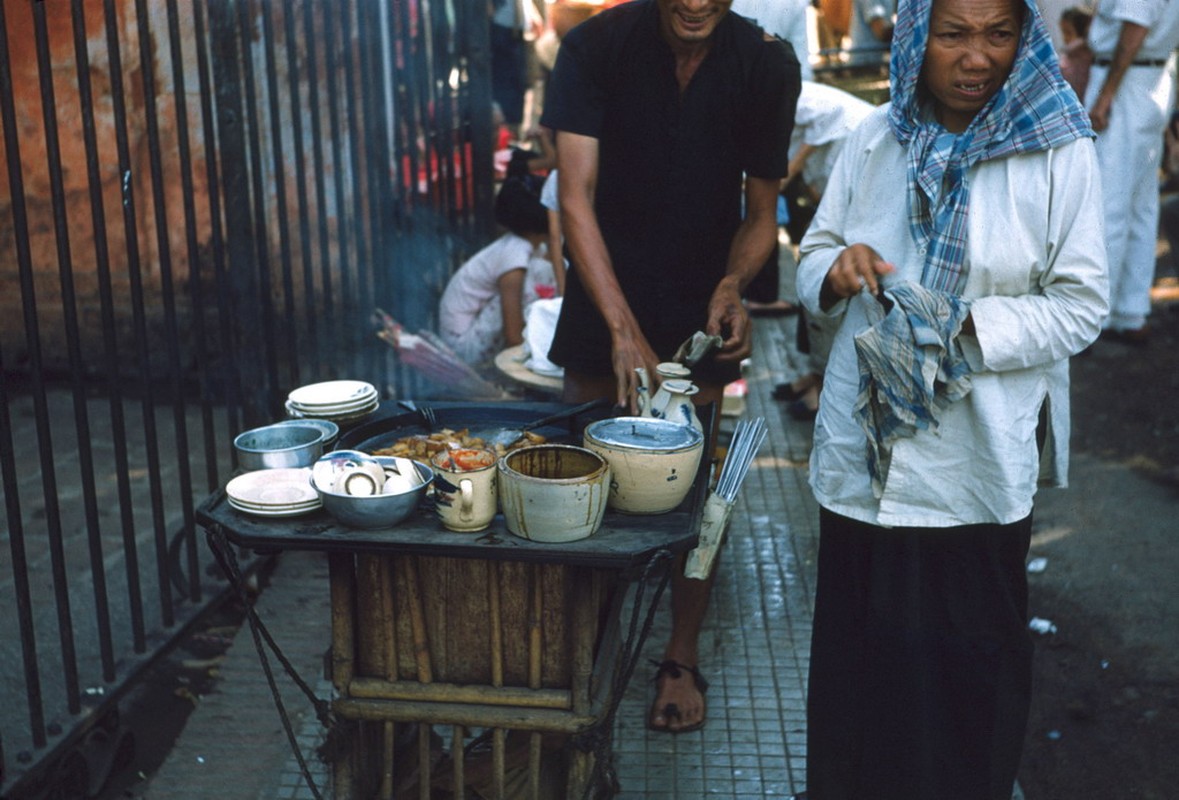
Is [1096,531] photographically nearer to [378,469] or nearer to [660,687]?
[660,687]

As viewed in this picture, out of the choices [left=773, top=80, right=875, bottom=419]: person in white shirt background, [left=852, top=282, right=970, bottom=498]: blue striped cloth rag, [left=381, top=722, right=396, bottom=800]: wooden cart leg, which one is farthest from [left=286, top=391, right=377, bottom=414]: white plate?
[left=773, top=80, right=875, bottom=419]: person in white shirt background

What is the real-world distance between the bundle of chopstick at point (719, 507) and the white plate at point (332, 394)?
880mm

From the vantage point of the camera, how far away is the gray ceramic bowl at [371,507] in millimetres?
2289

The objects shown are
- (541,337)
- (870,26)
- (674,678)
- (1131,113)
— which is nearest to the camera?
(674,678)

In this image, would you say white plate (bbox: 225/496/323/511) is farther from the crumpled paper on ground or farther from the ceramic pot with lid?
the crumpled paper on ground

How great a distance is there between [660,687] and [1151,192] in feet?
16.9

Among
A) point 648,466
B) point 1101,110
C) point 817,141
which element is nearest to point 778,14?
point 817,141

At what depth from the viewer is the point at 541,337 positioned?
4.60 m

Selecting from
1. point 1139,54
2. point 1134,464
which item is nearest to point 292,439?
point 1134,464

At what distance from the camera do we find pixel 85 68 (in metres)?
3.04

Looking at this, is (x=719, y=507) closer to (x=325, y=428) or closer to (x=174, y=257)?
(x=325, y=428)

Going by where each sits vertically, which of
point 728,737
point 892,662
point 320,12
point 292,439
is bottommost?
point 728,737

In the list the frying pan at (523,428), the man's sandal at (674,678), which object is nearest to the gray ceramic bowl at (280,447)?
the frying pan at (523,428)

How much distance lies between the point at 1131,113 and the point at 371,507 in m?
5.95
